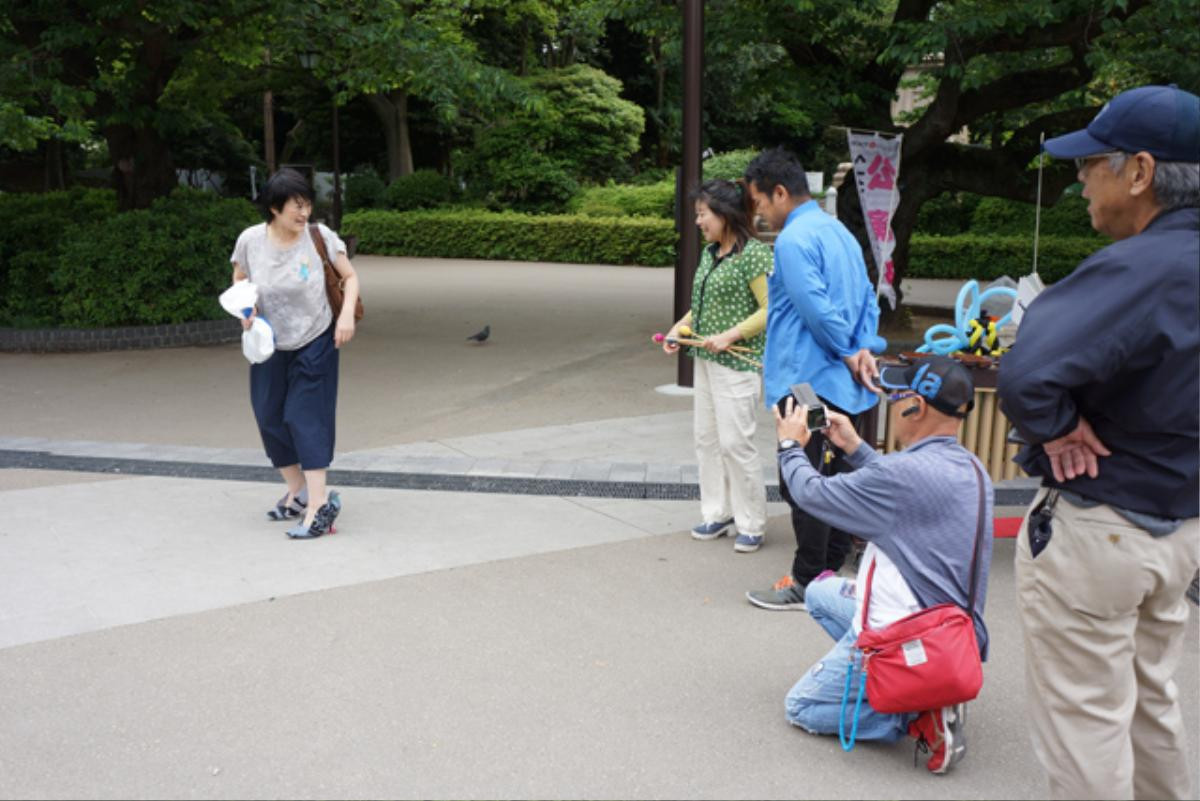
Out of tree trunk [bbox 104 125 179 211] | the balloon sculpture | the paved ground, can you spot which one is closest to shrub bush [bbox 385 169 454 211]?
tree trunk [bbox 104 125 179 211]

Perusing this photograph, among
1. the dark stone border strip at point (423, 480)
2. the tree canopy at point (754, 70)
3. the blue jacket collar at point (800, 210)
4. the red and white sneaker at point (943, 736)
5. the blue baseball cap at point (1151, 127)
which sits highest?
the tree canopy at point (754, 70)

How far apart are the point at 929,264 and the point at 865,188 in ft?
44.8

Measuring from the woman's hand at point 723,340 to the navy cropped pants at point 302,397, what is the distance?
1913mm

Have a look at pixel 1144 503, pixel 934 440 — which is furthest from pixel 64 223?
pixel 1144 503

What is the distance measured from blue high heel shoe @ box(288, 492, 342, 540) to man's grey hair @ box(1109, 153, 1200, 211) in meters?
4.42

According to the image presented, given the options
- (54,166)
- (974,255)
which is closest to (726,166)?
(974,255)

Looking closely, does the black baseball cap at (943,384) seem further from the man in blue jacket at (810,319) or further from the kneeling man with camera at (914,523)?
the man in blue jacket at (810,319)

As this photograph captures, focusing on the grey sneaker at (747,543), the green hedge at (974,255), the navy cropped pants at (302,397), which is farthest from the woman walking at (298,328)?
the green hedge at (974,255)

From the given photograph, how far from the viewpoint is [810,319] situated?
4688 mm

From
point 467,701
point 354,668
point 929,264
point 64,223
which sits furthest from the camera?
point 929,264

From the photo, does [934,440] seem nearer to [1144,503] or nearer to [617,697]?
[1144,503]

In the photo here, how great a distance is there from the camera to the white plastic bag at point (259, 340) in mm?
5586

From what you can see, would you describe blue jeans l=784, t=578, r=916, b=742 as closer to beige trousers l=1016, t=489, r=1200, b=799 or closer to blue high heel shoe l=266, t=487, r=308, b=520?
beige trousers l=1016, t=489, r=1200, b=799

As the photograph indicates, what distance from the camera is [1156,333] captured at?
2.45 metres
